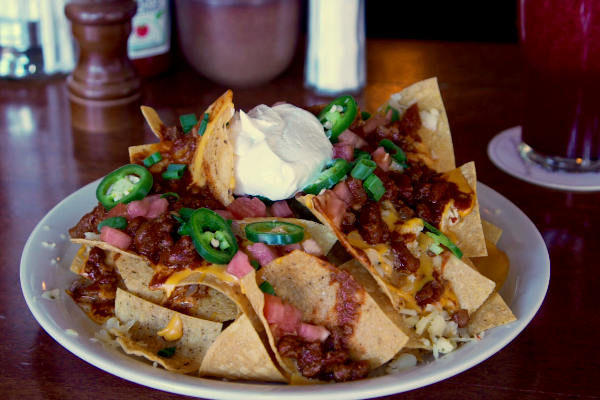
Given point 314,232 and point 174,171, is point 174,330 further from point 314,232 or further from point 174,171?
point 174,171

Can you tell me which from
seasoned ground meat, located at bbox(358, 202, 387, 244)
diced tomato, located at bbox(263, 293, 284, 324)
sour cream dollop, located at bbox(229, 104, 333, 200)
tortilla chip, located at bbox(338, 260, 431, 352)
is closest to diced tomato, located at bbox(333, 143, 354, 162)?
sour cream dollop, located at bbox(229, 104, 333, 200)

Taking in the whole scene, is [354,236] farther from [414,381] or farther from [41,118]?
[41,118]

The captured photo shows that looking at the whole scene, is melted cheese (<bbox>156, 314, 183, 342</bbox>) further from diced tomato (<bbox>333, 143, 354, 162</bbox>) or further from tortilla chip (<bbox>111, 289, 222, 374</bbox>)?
→ diced tomato (<bbox>333, 143, 354, 162</bbox>)

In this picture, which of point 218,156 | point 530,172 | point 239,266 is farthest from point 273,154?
point 530,172

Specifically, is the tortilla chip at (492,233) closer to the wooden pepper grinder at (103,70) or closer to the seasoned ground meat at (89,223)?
the seasoned ground meat at (89,223)

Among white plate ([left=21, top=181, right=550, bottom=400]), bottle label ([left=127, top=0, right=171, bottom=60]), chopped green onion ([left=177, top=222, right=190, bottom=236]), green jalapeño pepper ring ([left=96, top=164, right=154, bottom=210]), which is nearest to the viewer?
white plate ([left=21, top=181, right=550, bottom=400])

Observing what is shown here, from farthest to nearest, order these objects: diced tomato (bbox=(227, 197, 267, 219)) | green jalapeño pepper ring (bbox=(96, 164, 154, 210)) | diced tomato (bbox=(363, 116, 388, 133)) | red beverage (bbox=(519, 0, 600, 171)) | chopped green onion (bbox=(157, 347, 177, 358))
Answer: red beverage (bbox=(519, 0, 600, 171)) < diced tomato (bbox=(363, 116, 388, 133)) < green jalapeño pepper ring (bbox=(96, 164, 154, 210)) < diced tomato (bbox=(227, 197, 267, 219)) < chopped green onion (bbox=(157, 347, 177, 358))

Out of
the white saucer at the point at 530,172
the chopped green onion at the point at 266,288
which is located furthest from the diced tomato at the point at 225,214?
the white saucer at the point at 530,172
